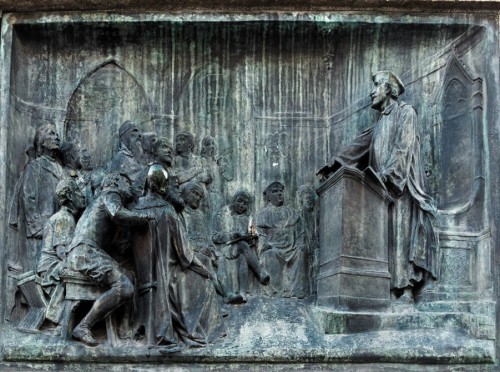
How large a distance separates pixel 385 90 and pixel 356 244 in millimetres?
1892

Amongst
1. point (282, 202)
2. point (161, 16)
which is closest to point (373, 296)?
point (282, 202)

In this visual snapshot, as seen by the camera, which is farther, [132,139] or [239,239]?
[132,139]

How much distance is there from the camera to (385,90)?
14.6 m

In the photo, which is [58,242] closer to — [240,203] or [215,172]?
[215,172]

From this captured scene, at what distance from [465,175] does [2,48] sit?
5.42 meters

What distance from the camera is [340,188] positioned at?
1402cm

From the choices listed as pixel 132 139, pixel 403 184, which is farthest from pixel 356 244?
pixel 132 139

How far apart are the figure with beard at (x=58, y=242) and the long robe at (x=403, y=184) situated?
3.05 metres

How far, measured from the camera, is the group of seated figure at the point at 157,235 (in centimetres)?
1370

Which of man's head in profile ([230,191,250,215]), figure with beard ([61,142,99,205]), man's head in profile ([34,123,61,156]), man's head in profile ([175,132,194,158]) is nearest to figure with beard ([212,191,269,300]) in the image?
man's head in profile ([230,191,250,215])

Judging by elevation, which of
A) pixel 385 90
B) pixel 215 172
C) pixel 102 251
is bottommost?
pixel 102 251

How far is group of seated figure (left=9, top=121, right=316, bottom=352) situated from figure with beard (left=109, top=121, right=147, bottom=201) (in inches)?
0.5

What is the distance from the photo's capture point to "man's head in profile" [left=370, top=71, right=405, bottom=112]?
47.8 ft

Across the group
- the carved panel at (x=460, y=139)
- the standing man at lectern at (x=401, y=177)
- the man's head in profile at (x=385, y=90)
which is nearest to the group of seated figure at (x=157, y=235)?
the standing man at lectern at (x=401, y=177)
